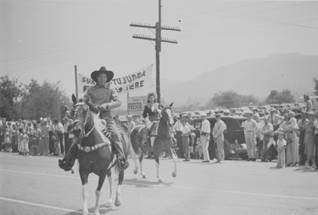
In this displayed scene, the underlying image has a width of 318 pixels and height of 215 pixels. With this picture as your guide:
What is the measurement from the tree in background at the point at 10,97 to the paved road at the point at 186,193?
7.65 ft

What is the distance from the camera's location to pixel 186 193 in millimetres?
10344

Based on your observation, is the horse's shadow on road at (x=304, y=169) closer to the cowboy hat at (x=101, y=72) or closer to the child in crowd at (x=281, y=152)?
the child in crowd at (x=281, y=152)

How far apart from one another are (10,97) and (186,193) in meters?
8.35

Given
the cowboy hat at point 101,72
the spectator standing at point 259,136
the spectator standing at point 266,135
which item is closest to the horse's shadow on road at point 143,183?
the cowboy hat at point 101,72

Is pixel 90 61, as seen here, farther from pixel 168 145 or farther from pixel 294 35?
pixel 294 35

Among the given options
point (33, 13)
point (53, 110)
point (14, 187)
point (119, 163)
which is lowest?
point (14, 187)

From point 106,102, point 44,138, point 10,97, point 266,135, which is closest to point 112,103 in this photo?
point 106,102

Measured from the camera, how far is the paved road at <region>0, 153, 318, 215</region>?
8586mm

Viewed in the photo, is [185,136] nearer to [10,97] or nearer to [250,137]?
[250,137]

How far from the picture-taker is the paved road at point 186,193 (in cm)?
859

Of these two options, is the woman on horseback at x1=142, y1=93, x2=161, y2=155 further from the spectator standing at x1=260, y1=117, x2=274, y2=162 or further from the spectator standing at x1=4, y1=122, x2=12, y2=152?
the spectator standing at x1=4, y1=122, x2=12, y2=152

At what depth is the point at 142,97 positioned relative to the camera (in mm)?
21938

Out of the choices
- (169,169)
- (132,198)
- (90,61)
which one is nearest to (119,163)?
(132,198)

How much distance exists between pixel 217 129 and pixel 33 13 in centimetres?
1148
